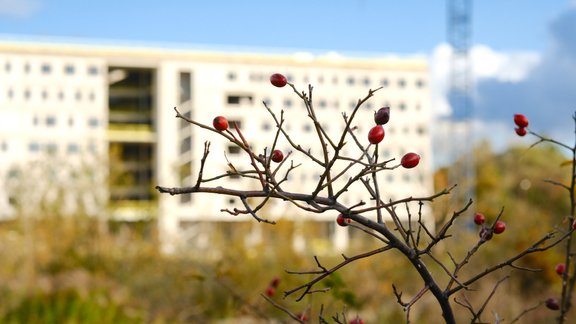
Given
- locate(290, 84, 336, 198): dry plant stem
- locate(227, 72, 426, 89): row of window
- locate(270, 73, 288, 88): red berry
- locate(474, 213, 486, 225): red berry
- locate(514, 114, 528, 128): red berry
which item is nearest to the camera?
locate(290, 84, 336, 198): dry plant stem

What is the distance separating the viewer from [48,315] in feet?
17.8

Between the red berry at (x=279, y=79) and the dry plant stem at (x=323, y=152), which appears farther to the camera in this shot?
the red berry at (x=279, y=79)

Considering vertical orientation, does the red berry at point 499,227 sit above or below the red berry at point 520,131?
below

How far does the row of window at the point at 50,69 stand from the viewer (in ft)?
128

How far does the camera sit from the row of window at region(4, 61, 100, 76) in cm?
3897

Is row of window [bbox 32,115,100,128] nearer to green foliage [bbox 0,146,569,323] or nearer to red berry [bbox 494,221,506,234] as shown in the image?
green foliage [bbox 0,146,569,323]

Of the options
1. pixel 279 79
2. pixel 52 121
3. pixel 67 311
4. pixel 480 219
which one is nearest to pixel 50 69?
pixel 52 121

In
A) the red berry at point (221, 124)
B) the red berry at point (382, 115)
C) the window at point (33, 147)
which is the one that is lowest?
the window at point (33, 147)

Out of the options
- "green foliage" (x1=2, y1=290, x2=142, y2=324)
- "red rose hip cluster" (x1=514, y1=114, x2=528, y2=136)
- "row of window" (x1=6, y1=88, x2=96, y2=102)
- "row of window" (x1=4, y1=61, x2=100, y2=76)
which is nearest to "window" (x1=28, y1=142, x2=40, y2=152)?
"row of window" (x1=6, y1=88, x2=96, y2=102)

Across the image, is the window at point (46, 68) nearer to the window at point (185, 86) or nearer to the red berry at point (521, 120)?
the window at point (185, 86)

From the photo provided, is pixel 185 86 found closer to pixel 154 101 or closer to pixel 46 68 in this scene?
pixel 154 101

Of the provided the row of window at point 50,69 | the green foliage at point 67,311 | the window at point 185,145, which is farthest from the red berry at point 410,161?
the row of window at point 50,69

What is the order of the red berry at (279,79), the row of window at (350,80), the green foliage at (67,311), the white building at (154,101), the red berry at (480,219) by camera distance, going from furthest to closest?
the row of window at (350,80), the white building at (154,101), the green foliage at (67,311), the red berry at (480,219), the red berry at (279,79)

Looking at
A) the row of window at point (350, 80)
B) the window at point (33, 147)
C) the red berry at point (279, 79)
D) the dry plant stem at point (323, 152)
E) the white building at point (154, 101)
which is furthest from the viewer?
the row of window at point (350, 80)
